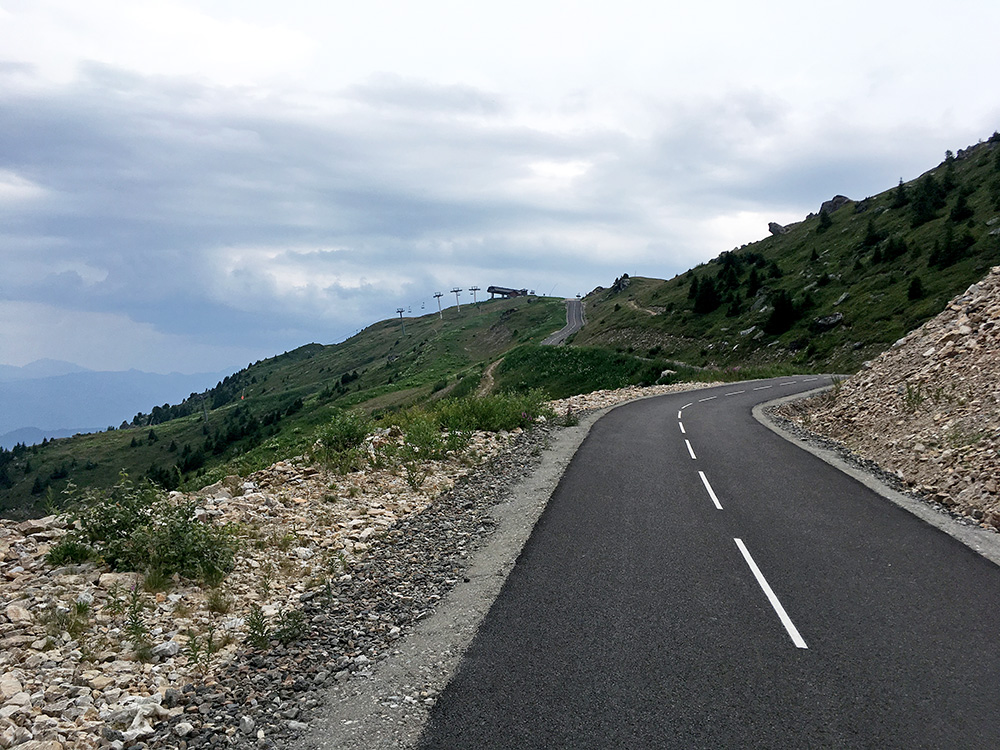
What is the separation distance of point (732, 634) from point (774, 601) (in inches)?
45.1

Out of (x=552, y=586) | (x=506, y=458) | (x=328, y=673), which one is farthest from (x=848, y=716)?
(x=506, y=458)

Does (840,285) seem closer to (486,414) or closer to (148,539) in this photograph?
(486,414)

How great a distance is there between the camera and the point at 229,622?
20.8 ft

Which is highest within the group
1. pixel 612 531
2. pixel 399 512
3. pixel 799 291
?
pixel 799 291

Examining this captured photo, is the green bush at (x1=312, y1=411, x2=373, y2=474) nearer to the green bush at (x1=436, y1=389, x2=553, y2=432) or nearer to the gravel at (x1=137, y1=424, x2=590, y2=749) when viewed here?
the gravel at (x1=137, y1=424, x2=590, y2=749)

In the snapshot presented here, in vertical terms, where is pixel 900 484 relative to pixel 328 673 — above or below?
below

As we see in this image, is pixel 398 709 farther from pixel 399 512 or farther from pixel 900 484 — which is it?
pixel 900 484

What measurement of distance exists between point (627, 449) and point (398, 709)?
1221cm

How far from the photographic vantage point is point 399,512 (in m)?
10.5

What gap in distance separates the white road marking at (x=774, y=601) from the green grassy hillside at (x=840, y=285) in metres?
42.5

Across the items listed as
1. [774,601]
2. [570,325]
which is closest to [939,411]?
[774,601]

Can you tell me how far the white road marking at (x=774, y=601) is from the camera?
6.04 m

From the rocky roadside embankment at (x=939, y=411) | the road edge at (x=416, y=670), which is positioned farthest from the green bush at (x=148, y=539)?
the rocky roadside embankment at (x=939, y=411)

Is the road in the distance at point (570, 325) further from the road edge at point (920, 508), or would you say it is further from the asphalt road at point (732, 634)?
the asphalt road at point (732, 634)
